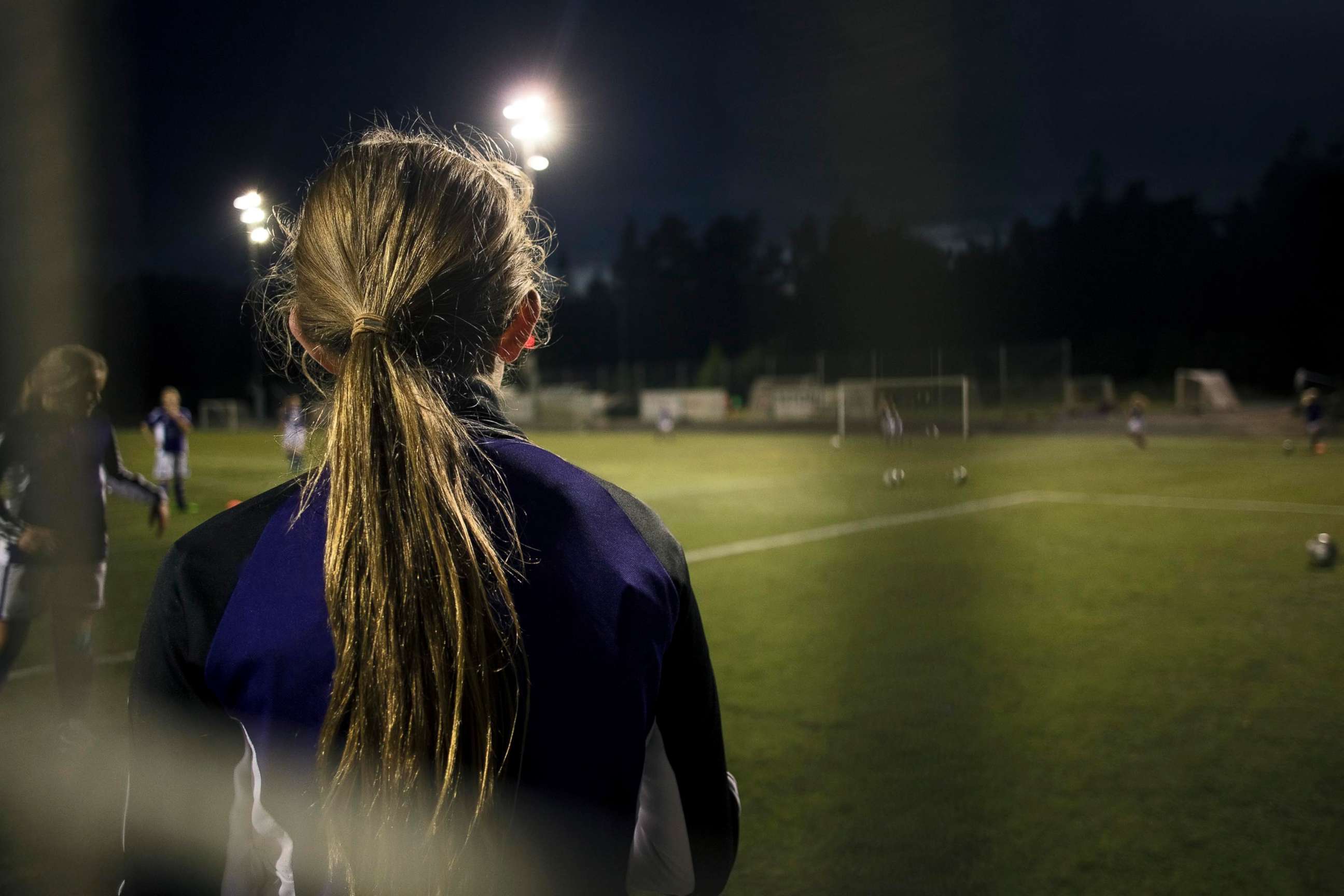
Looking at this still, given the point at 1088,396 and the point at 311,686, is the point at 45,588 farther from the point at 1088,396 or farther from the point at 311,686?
the point at 1088,396

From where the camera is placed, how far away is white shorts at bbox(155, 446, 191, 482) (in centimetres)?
1454

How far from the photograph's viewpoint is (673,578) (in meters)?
1.31

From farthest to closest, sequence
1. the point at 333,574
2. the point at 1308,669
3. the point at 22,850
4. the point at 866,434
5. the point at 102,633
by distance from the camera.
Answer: the point at 866,434
the point at 102,633
the point at 1308,669
the point at 22,850
the point at 333,574

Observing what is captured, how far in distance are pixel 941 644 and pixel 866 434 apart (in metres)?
31.4

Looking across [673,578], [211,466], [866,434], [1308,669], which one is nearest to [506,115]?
[211,466]

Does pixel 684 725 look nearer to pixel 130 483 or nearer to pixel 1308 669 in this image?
pixel 130 483

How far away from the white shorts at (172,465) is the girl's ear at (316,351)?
1446cm

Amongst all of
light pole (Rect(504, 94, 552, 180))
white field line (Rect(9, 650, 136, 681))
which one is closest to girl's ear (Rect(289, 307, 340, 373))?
white field line (Rect(9, 650, 136, 681))

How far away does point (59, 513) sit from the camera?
4652mm

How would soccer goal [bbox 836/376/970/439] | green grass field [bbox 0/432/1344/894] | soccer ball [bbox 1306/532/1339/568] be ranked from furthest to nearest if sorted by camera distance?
1. soccer goal [bbox 836/376/970/439]
2. soccer ball [bbox 1306/532/1339/568]
3. green grass field [bbox 0/432/1344/894]

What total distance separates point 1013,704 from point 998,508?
9658 mm

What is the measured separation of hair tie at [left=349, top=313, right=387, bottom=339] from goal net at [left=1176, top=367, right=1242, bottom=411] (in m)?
46.2

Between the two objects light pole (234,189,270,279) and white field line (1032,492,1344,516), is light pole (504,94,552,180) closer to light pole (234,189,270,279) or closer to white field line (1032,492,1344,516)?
white field line (1032,492,1344,516)

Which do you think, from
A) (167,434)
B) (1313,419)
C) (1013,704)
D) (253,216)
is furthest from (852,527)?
(1313,419)
